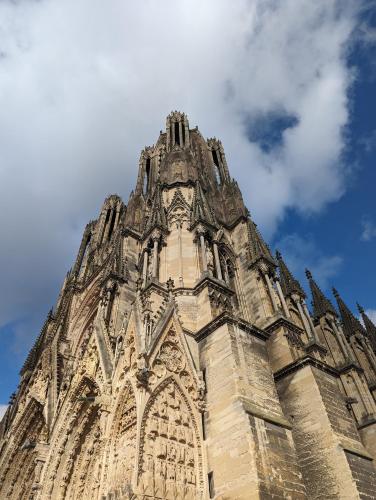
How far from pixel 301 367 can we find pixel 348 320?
1419 cm

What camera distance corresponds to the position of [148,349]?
9555 mm

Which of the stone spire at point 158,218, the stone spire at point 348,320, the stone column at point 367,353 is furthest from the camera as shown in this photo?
the stone spire at point 348,320

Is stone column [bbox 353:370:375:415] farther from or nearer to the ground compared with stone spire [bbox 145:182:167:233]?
nearer to the ground

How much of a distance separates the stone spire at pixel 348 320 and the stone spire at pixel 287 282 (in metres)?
5.63

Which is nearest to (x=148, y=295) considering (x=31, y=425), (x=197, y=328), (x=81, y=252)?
(x=197, y=328)

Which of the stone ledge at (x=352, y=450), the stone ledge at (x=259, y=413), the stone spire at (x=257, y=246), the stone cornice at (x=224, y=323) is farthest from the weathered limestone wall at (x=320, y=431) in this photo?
the stone spire at (x=257, y=246)

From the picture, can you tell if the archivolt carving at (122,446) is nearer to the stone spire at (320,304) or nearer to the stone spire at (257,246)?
the stone spire at (257,246)

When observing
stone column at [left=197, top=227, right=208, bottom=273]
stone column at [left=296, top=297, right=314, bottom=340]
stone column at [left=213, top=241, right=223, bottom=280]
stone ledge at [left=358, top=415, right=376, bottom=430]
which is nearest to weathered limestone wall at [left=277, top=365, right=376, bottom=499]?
stone column at [left=296, top=297, right=314, bottom=340]

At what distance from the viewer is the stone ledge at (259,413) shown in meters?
8.41

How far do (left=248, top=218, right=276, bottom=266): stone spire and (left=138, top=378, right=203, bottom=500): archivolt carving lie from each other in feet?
25.0

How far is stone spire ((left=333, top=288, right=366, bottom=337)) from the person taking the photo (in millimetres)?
22531

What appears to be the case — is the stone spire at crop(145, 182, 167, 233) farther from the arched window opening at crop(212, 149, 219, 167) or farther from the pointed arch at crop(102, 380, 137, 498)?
the arched window opening at crop(212, 149, 219, 167)

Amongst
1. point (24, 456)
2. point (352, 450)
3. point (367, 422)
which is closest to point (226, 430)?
point (352, 450)

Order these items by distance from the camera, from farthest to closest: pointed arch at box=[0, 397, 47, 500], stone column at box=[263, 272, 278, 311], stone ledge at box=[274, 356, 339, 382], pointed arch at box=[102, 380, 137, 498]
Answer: pointed arch at box=[0, 397, 47, 500] → stone column at box=[263, 272, 278, 311] → stone ledge at box=[274, 356, 339, 382] → pointed arch at box=[102, 380, 137, 498]
